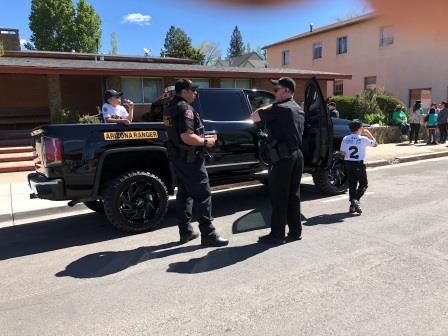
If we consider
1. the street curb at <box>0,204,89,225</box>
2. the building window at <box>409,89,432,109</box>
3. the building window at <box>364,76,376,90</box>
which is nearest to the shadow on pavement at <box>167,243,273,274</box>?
the street curb at <box>0,204,89,225</box>

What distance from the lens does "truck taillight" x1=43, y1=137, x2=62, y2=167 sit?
518cm

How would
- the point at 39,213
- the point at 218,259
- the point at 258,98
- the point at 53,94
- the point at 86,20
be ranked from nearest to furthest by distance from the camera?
the point at 86,20, the point at 218,259, the point at 39,213, the point at 258,98, the point at 53,94

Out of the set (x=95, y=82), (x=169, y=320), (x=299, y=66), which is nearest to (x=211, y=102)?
(x=169, y=320)

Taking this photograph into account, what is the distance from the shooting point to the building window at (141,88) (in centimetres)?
1739

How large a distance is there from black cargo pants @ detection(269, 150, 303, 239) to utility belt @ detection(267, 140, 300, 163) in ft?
0.12

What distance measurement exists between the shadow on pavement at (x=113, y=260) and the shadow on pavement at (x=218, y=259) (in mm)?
325

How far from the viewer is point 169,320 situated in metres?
3.29

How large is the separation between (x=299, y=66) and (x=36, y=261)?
30.0 metres

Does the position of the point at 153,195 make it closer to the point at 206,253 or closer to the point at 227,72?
the point at 206,253

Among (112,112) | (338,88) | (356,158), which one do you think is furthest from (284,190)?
(338,88)

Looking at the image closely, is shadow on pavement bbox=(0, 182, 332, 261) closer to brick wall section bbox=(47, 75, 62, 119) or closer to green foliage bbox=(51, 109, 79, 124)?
green foliage bbox=(51, 109, 79, 124)

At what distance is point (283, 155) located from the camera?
4.95m

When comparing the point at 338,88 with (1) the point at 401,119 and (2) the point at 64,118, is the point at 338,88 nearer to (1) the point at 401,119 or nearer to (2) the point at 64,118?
(1) the point at 401,119

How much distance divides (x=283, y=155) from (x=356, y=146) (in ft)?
6.35
